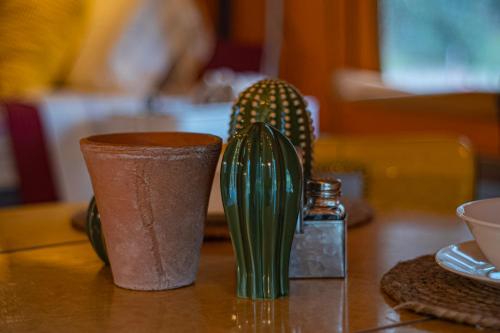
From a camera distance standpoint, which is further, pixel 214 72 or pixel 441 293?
pixel 214 72

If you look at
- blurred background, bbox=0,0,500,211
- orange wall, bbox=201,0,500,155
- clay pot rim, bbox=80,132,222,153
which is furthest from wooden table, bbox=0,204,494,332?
orange wall, bbox=201,0,500,155

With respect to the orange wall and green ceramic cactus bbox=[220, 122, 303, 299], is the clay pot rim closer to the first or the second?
green ceramic cactus bbox=[220, 122, 303, 299]

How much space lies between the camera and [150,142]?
34.5 inches

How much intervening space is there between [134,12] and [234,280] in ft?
9.05

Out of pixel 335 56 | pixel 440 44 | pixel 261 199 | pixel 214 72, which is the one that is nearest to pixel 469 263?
pixel 261 199

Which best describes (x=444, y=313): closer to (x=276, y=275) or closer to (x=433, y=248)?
(x=276, y=275)

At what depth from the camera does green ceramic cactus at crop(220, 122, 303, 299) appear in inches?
28.9

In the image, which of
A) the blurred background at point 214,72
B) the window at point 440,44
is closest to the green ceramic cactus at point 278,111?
the blurred background at point 214,72

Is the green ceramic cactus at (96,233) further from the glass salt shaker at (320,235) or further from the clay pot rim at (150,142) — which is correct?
the glass salt shaker at (320,235)

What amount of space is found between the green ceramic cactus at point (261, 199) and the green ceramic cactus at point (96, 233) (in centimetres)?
19

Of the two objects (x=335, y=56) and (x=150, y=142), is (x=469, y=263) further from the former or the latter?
(x=335, y=56)

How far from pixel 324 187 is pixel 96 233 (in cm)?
25

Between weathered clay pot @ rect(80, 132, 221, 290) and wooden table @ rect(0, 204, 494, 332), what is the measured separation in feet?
0.08

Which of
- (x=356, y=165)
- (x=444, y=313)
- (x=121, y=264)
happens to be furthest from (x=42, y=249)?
(x=356, y=165)
